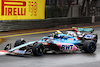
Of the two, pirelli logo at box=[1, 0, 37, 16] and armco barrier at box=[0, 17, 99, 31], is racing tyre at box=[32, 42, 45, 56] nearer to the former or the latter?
armco barrier at box=[0, 17, 99, 31]

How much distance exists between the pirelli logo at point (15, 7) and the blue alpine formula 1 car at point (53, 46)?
13.1m

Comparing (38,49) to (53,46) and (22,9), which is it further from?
(22,9)

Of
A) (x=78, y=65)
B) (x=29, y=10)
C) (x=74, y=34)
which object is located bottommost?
(x=78, y=65)

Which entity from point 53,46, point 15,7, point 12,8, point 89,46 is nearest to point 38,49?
point 53,46

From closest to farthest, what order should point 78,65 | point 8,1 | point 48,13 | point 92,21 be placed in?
point 78,65, point 8,1, point 48,13, point 92,21

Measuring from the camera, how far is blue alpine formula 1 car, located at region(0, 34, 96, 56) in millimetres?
13097

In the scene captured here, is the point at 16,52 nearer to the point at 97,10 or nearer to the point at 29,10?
the point at 29,10

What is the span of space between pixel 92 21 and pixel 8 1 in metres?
13.7

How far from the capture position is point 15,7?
28.0m

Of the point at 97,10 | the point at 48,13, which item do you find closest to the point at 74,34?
the point at 48,13

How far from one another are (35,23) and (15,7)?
2939 millimetres

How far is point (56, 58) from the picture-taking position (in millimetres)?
12805

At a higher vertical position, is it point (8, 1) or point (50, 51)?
point (8, 1)

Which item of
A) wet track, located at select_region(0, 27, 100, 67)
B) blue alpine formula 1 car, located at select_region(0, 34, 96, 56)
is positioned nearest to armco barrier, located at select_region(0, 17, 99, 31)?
blue alpine formula 1 car, located at select_region(0, 34, 96, 56)
